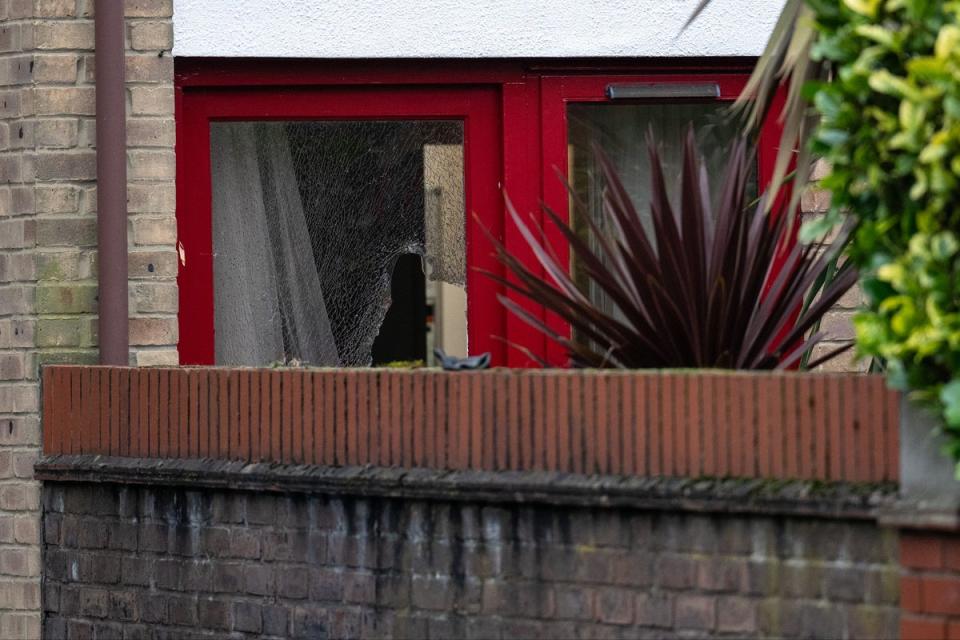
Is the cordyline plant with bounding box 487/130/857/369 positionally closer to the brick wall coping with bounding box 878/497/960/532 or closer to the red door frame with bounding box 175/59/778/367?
the brick wall coping with bounding box 878/497/960/532

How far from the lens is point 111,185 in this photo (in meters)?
6.20

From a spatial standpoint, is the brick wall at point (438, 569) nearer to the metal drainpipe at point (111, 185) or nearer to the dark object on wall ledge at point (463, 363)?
the dark object on wall ledge at point (463, 363)

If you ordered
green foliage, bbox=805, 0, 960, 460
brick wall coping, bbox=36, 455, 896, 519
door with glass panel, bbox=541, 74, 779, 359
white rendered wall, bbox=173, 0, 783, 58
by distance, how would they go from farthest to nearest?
door with glass panel, bbox=541, 74, 779, 359 < white rendered wall, bbox=173, 0, 783, 58 < brick wall coping, bbox=36, 455, 896, 519 < green foliage, bbox=805, 0, 960, 460

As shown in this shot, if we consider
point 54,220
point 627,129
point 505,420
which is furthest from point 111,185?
point 505,420

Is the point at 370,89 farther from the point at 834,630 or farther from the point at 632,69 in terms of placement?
the point at 834,630

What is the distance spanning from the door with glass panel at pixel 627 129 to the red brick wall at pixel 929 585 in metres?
3.18

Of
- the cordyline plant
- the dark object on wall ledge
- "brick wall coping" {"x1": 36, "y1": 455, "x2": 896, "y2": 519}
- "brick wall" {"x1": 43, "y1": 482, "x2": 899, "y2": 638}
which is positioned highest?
the cordyline plant

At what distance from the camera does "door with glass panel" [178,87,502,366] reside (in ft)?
22.4

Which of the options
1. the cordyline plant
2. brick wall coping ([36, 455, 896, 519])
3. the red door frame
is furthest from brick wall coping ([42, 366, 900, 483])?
the red door frame

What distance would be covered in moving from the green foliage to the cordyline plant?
2.75 feet

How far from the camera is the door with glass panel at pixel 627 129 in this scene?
684 cm

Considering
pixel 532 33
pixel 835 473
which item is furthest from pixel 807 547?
pixel 532 33

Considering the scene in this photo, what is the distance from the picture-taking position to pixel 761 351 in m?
4.65

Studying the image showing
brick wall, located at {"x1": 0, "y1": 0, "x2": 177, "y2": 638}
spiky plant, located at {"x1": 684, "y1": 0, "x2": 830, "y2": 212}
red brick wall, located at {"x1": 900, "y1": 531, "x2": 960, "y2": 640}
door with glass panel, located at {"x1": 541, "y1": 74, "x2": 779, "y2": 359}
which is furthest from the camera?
door with glass panel, located at {"x1": 541, "y1": 74, "x2": 779, "y2": 359}
